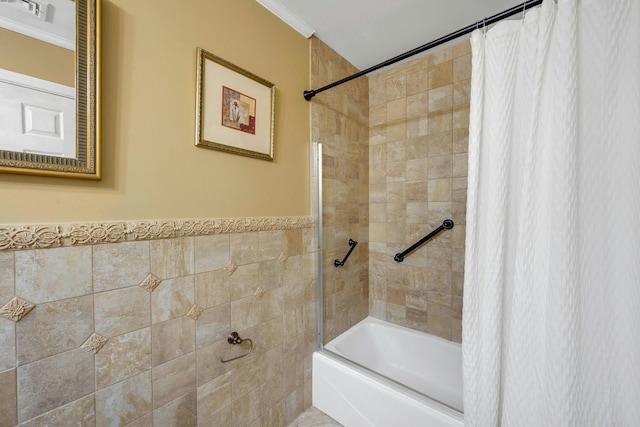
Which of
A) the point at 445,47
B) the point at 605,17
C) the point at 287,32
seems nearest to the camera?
the point at 605,17

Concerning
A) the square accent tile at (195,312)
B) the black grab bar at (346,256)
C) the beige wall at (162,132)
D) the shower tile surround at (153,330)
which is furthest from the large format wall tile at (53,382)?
the black grab bar at (346,256)

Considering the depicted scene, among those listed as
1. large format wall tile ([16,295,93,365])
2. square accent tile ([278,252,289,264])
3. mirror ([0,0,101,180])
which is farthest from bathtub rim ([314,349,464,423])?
mirror ([0,0,101,180])

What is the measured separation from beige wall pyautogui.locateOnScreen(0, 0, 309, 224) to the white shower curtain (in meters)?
1.06

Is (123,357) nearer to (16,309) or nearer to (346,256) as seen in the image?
(16,309)

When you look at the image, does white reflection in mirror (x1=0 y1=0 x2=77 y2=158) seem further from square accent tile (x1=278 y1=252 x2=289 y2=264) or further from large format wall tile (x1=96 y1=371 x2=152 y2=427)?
square accent tile (x1=278 y1=252 x2=289 y2=264)

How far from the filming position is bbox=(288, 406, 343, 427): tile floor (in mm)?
1387

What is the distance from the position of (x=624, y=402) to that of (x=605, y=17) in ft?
3.63

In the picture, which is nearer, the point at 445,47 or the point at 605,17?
the point at 605,17

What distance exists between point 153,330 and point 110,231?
40cm

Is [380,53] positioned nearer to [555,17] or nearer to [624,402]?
[555,17]

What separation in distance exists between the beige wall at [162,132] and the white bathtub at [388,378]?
41.3 inches

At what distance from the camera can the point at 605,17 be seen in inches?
26.5

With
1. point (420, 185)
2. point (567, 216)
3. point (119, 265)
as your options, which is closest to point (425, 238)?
point (420, 185)

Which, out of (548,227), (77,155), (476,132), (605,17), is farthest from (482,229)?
(77,155)
